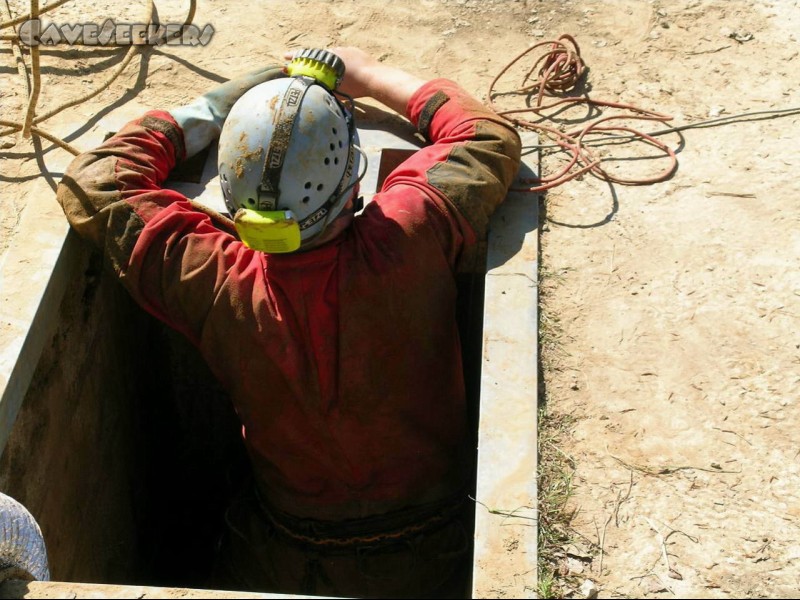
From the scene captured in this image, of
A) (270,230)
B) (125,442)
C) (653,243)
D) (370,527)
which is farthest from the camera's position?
(125,442)

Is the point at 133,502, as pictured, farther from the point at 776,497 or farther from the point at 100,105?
the point at 776,497

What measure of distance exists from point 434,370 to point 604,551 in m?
0.92

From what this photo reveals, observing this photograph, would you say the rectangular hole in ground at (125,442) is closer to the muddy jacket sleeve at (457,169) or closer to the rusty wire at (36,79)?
the muddy jacket sleeve at (457,169)

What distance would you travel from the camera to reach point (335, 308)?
3186 mm

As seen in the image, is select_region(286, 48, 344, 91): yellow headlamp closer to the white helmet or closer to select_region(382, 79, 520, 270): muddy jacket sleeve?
the white helmet

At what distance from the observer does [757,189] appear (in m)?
4.11

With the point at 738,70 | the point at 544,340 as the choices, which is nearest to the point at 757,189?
the point at 738,70

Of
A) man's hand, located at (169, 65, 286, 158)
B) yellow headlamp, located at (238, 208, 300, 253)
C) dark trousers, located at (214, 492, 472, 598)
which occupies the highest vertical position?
yellow headlamp, located at (238, 208, 300, 253)

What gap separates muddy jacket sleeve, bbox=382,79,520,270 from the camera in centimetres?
340

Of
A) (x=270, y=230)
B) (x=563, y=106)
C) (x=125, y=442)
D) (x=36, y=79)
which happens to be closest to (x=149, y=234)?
(x=270, y=230)

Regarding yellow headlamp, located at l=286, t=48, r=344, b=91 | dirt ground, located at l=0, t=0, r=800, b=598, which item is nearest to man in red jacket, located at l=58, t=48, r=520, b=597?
yellow headlamp, located at l=286, t=48, r=344, b=91

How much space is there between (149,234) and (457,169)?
43.8 inches

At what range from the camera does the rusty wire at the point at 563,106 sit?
13.9 feet

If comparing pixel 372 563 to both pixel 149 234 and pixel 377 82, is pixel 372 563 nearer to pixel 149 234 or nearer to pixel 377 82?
pixel 149 234
